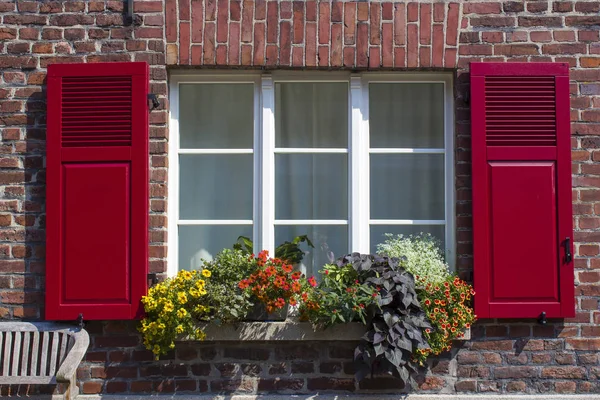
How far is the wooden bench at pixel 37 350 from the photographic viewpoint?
4703 millimetres

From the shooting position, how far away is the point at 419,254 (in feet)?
16.5

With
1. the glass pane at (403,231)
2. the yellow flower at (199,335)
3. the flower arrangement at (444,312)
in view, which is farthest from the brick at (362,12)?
the yellow flower at (199,335)

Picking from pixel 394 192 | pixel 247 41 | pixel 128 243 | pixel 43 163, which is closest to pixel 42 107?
pixel 43 163

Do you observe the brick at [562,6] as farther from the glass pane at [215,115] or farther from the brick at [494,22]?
the glass pane at [215,115]

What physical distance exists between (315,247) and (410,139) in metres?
1.00

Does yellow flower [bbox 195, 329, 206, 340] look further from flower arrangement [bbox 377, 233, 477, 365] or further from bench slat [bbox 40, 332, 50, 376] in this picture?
flower arrangement [bbox 377, 233, 477, 365]

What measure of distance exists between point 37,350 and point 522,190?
329cm

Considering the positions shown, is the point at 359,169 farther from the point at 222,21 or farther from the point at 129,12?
the point at 129,12

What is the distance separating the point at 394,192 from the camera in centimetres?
526

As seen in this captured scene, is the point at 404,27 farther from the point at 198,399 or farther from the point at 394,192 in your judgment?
the point at 198,399

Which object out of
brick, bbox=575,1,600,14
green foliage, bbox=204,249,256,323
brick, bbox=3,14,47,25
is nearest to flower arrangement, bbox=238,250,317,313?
green foliage, bbox=204,249,256,323

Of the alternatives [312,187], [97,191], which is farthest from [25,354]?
[312,187]

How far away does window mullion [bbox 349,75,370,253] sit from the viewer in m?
5.15

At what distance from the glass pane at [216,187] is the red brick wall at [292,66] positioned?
10.5 inches
